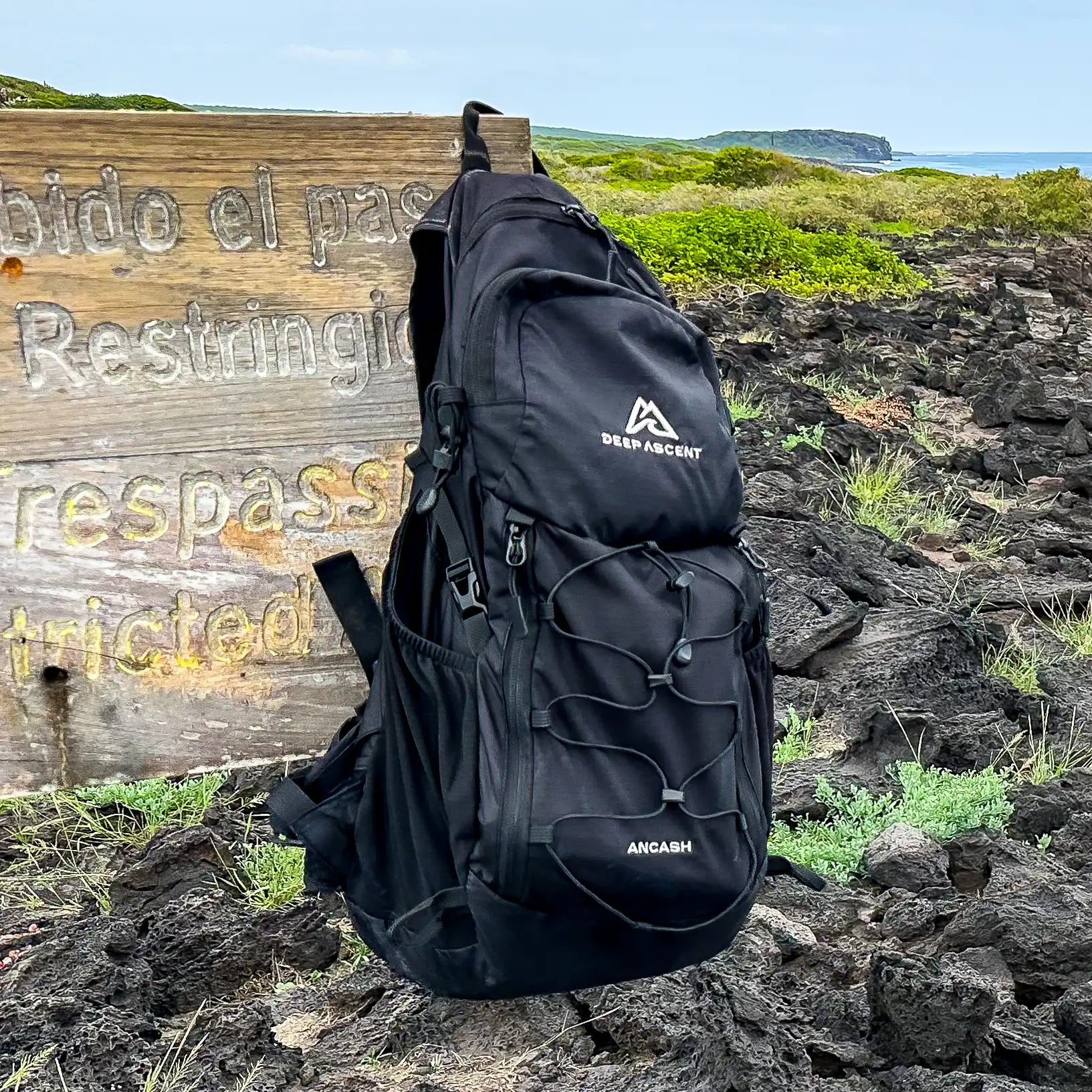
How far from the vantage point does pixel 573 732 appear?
6.43 feet

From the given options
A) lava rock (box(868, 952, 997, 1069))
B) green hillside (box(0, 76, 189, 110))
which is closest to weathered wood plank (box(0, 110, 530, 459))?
lava rock (box(868, 952, 997, 1069))

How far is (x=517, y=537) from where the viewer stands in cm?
195

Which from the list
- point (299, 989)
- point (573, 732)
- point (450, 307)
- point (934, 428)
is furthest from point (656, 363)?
point (934, 428)

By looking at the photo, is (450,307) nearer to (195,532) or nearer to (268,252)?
(268,252)

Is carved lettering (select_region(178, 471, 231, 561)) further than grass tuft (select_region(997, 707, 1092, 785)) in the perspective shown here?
No

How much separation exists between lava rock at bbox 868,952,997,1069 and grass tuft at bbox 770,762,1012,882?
72cm

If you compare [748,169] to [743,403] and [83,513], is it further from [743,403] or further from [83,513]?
[83,513]

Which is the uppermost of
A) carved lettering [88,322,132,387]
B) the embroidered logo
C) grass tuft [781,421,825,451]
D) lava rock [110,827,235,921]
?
carved lettering [88,322,132,387]

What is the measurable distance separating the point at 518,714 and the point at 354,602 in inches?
20.4

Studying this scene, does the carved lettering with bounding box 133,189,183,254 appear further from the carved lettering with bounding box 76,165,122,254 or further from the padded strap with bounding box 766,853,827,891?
the padded strap with bounding box 766,853,827,891

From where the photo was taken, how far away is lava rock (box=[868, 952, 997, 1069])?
7.54 feet

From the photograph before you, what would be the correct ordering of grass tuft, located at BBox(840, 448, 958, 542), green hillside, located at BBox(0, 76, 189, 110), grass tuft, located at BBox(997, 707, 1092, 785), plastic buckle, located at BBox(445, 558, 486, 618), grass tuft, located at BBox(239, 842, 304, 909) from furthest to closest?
green hillside, located at BBox(0, 76, 189, 110), grass tuft, located at BBox(840, 448, 958, 542), grass tuft, located at BBox(997, 707, 1092, 785), grass tuft, located at BBox(239, 842, 304, 909), plastic buckle, located at BBox(445, 558, 486, 618)

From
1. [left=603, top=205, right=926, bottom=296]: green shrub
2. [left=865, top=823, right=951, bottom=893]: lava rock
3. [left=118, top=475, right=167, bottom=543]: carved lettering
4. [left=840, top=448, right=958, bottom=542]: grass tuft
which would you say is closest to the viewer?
[left=118, top=475, right=167, bottom=543]: carved lettering

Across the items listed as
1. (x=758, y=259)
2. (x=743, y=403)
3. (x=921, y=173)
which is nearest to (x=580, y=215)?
(x=743, y=403)
